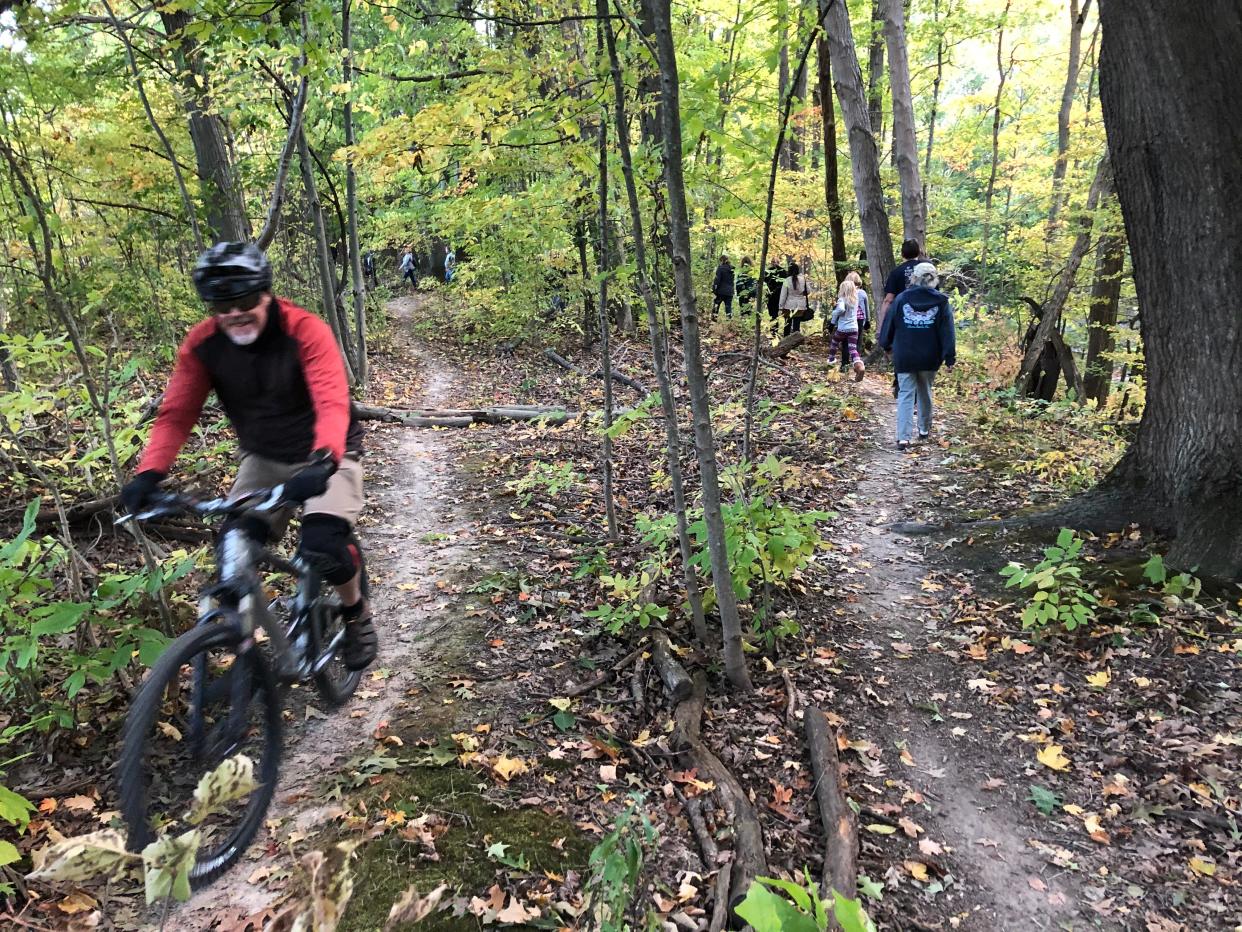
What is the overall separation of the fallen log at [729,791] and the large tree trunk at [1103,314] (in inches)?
464

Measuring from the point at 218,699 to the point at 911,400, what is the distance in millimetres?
8093

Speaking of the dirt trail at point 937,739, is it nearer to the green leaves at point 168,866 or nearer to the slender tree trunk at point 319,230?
the green leaves at point 168,866

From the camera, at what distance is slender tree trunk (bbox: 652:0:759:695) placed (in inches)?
142

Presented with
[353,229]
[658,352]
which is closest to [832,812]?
[658,352]

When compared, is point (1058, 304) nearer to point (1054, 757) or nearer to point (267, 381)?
point (1054, 757)

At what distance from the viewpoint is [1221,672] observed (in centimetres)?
423

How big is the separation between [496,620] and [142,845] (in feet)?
9.64

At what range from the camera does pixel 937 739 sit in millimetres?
4340

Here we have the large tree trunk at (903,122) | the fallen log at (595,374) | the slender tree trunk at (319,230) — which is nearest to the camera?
the slender tree trunk at (319,230)

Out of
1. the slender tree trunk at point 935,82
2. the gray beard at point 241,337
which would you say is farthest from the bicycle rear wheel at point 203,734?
the slender tree trunk at point 935,82

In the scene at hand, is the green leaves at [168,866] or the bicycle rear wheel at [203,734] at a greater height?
the green leaves at [168,866]

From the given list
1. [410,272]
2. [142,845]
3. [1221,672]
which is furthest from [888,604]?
[410,272]

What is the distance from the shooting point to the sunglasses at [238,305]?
320cm

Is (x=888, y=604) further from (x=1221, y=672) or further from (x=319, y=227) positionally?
(x=319, y=227)
